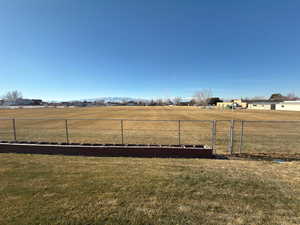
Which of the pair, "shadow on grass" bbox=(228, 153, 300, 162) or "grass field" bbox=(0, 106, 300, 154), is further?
A: "grass field" bbox=(0, 106, 300, 154)

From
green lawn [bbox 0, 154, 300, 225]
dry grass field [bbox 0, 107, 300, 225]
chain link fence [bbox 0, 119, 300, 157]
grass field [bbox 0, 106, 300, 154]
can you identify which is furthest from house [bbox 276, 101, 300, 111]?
green lawn [bbox 0, 154, 300, 225]

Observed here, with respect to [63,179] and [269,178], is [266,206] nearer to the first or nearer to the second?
[269,178]

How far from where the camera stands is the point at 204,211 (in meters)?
2.89

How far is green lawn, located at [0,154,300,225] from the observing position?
8.96ft

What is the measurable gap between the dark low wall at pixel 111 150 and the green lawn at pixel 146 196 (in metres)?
2.33

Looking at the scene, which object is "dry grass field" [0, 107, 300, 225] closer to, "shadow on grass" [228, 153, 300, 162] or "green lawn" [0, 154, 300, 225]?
"green lawn" [0, 154, 300, 225]

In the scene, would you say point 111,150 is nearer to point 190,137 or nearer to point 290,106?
point 190,137

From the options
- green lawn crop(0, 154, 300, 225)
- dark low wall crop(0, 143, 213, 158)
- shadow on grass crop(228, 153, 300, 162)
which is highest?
green lawn crop(0, 154, 300, 225)

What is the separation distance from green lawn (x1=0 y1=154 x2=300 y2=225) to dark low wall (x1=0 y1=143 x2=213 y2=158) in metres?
2.33

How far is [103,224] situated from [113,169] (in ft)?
7.55

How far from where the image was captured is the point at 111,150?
7.46 metres

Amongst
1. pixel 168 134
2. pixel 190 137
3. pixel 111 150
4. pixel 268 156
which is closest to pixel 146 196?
pixel 111 150

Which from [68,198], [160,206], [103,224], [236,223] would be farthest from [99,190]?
[236,223]

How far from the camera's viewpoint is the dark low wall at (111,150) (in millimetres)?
7199
